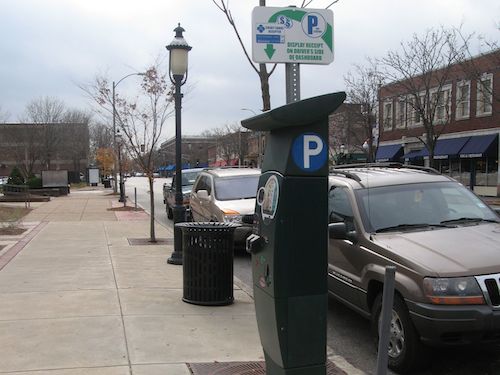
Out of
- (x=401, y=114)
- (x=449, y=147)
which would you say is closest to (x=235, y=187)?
(x=449, y=147)

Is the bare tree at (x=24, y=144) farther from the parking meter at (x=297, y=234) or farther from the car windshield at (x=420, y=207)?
the parking meter at (x=297, y=234)

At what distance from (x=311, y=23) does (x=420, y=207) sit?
2172mm

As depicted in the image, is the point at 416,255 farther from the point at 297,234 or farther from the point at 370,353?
the point at 297,234

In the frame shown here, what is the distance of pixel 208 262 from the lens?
6.43 metres

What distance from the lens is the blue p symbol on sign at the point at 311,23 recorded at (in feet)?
15.6

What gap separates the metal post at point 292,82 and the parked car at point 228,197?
586cm

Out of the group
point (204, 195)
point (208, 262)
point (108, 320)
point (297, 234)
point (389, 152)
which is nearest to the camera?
point (297, 234)

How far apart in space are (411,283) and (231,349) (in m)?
1.77

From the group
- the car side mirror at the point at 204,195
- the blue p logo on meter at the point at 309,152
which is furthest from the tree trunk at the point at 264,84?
the blue p logo on meter at the point at 309,152

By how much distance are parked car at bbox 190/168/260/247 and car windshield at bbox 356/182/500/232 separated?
4.91 metres

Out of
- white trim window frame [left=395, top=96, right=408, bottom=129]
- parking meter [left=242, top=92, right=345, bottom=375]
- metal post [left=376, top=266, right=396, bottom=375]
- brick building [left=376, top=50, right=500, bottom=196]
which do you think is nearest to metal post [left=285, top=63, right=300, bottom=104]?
parking meter [left=242, top=92, right=345, bottom=375]

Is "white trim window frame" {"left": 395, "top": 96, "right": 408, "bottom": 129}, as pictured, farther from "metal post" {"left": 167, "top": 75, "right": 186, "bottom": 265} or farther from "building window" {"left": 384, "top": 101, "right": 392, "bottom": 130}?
"metal post" {"left": 167, "top": 75, "right": 186, "bottom": 265}

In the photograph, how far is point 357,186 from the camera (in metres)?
5.92

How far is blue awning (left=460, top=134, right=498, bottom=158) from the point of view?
104ft
